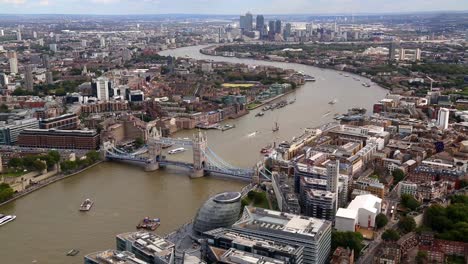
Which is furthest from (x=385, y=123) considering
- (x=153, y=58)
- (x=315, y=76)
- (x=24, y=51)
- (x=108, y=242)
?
(x=24, y=51)

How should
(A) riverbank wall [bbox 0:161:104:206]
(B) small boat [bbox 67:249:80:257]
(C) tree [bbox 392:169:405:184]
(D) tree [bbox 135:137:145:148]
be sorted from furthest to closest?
(D) tree [bbox 135:137:145:148] → (C) tree [bbox 392:169:405:184] → (A) riverbank wall [bbox 0:161:104:206] → (B) small boat [bbox 67:249:80:257]

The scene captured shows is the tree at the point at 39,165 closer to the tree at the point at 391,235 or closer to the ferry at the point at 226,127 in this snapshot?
the ferry at the point at 226,127

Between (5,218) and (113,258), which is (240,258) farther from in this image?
(5,218)

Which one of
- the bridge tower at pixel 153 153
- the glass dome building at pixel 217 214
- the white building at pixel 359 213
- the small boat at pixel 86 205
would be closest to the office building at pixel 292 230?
the glass dome building at pixel 217 214

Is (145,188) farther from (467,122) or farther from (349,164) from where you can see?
(467,122)

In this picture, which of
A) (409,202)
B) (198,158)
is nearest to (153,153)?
(198,158)

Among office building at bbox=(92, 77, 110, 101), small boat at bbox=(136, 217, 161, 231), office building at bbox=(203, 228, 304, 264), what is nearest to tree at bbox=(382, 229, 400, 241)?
office building at bbox=(203, 228, 304, 264)

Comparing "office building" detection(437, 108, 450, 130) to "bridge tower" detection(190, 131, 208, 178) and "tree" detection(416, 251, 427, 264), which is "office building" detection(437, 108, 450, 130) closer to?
"bridge tower" detection(190, 131, 208, 178)
